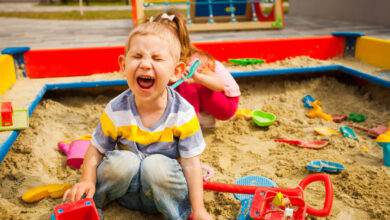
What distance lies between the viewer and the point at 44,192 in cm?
124

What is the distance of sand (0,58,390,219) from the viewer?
4.04ft

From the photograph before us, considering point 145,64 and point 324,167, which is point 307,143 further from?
point 145,64

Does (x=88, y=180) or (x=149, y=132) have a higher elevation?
(x=149, y=132)

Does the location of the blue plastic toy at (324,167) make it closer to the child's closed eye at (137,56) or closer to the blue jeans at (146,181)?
the blue jeans at (146,181)

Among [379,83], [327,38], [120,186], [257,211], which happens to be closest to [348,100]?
[379,83]

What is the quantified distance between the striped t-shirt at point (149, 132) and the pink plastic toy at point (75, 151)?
38 cm

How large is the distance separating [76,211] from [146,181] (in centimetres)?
19

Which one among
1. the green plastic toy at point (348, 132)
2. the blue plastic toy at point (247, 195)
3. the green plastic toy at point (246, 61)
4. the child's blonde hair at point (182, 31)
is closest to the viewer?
the blue plastic toy at point (247, 195)

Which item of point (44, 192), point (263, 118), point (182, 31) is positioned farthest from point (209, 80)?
point (44, 192)

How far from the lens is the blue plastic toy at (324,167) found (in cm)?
143

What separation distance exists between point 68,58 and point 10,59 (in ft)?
1.07

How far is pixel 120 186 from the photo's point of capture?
1.08 metres

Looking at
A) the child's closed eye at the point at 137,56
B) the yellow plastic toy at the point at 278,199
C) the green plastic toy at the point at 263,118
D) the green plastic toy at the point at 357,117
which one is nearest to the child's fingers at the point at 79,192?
the child's closed eye at the point at 137,56

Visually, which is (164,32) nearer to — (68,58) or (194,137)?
(194,137)
